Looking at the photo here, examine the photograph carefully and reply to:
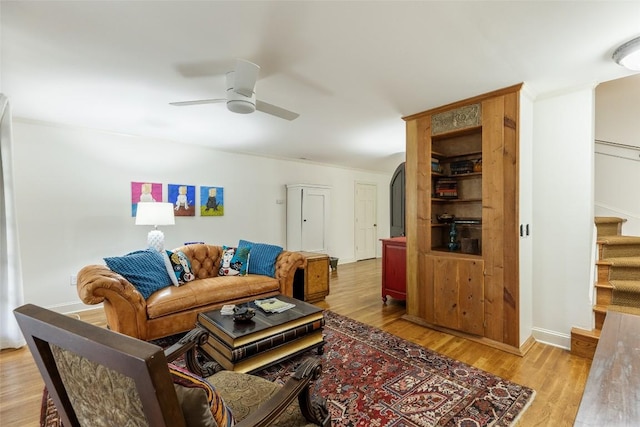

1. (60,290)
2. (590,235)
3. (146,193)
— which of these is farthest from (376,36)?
(60,290)

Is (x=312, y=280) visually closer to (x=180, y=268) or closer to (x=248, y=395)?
(x=180, y=268)

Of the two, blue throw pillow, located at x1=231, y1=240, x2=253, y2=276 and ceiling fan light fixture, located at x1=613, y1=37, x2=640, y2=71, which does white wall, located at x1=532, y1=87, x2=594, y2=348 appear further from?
blue throw pillow, located at x1=231, y1=240, x2=253, y2=276

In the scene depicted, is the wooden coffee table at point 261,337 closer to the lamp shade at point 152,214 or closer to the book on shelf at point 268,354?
the book on shelf at point 268,354

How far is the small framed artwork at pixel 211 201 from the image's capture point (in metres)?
4.76

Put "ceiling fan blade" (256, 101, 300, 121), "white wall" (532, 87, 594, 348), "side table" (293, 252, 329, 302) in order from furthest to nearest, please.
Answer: "side table" (293, 252, 329, 302), "white wall" (532, 87, 594, 348), "ceiling fan blade" (256, 101, 300, 121)

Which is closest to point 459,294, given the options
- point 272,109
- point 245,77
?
point 272,109

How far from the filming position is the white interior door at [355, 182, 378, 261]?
7.26 meters

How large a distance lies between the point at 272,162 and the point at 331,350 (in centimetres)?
400

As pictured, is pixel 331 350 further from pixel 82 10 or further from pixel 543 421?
pixel 82 10

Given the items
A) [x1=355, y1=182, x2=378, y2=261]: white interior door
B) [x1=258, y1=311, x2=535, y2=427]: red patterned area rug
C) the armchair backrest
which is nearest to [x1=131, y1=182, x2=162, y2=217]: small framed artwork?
[x1=258, y1=311, x2=535, y2=427]: red patterned area rug

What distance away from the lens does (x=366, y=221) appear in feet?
24.5

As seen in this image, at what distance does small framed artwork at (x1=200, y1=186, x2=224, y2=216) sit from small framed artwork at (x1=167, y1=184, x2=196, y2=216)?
14 cm

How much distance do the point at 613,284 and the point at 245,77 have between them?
373cm

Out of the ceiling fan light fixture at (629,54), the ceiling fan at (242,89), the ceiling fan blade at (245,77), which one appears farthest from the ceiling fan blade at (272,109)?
the ceiling fan light fixture at (629,54)
